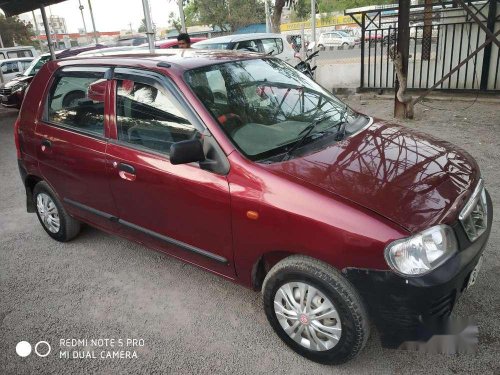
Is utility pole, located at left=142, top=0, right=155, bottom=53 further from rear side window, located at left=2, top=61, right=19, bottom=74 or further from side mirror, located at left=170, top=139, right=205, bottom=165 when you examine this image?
rear side window, located at left=2, top=61, right=19, bottom=74

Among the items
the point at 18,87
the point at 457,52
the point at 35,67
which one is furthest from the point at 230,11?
the point at 457,52

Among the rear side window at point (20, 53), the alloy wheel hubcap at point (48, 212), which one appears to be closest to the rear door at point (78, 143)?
the alloy wheel hubcap at point (48, 212)

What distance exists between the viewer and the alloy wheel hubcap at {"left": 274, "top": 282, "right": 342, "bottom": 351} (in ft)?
7.68

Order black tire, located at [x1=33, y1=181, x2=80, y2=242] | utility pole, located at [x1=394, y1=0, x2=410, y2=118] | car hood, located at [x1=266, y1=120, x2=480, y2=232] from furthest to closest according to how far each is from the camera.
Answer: utility pole, located at [x1=394, y1=0, x2=410, y2=118], black tire, located at [x1=33, y1=181, x2=80, y2=242], car hood, located at [x1=266, y1=120, x2=480, y2=232]

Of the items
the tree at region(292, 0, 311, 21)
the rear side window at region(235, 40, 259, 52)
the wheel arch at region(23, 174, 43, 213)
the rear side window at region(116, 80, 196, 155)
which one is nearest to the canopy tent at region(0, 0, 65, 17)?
the rear side window at region(235, 40, 259, 52)

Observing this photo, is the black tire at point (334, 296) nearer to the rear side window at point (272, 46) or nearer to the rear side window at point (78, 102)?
the rear side window at point (78, 102)

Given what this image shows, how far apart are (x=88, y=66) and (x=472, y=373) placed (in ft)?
11.4

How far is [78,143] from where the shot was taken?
3.43 meters

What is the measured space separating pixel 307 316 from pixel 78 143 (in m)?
2.29

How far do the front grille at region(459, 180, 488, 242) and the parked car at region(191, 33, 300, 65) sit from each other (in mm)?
7455

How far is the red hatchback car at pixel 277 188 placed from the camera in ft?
7.01

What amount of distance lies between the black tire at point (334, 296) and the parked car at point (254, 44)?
25.4 feet

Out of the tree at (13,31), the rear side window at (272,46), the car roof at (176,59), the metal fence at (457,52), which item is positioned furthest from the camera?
the tree at (13,31)

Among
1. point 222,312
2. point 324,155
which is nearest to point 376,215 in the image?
point 324,155
